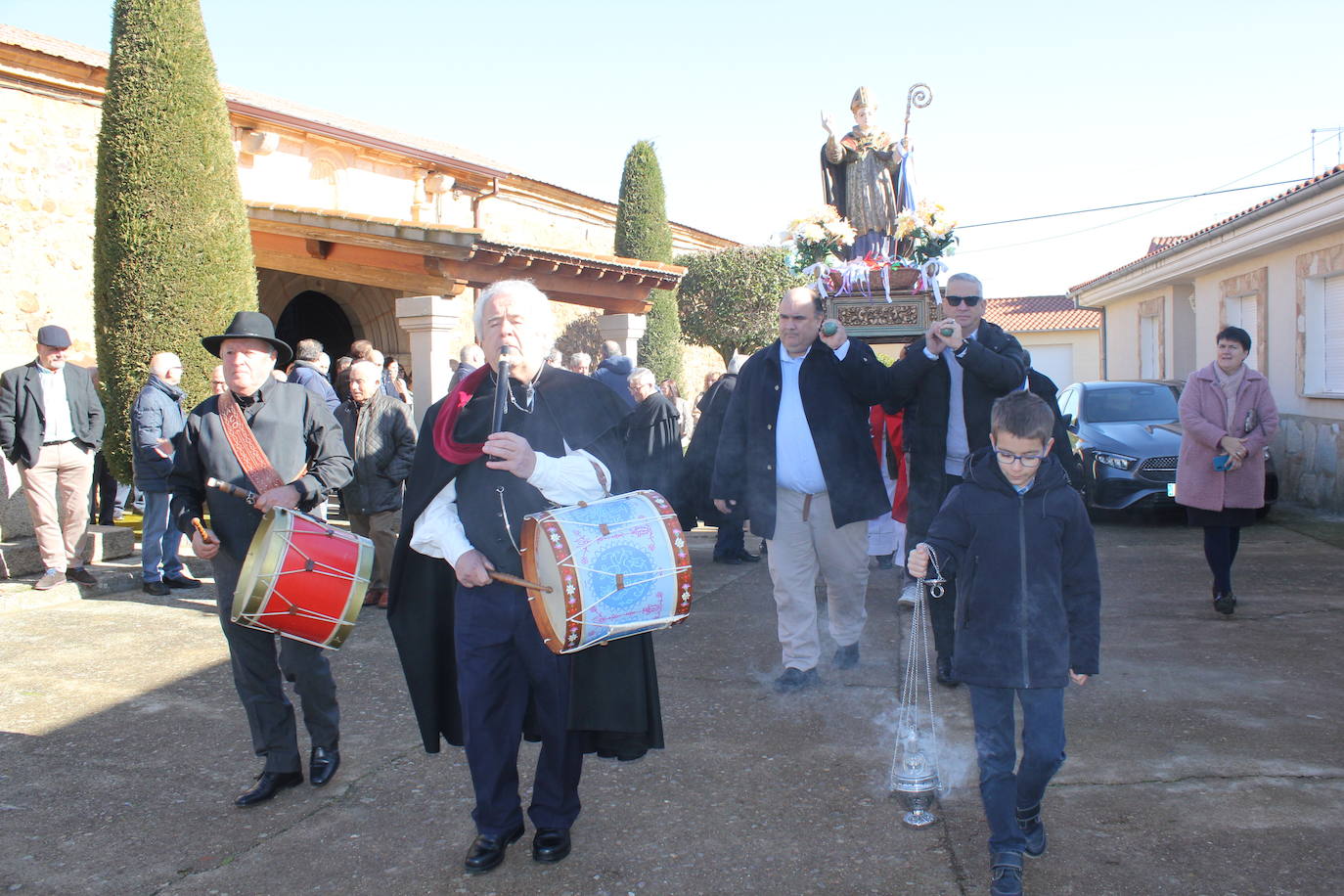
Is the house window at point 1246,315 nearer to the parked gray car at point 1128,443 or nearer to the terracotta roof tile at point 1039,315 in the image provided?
the parked gray car at point 1128,443

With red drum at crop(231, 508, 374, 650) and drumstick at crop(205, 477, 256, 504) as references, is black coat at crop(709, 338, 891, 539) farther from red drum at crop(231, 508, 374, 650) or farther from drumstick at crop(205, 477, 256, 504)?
drumstick at crop(205, 477, 256, 504)

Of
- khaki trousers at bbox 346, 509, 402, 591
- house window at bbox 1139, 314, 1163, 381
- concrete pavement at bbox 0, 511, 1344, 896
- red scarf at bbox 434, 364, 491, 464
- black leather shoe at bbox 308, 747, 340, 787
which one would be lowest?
concrete pavement at bbox 0, 511, 1344, 896

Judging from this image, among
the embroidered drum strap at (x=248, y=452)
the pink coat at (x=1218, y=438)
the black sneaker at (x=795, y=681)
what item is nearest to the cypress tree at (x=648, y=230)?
the pink coat at (x=1218, y=438)

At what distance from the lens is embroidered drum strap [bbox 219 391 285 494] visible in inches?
154

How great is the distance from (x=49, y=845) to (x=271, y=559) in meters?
1.18

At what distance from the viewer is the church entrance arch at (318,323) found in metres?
16.6

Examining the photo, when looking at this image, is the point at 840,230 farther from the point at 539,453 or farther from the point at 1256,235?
the point at 1256,235

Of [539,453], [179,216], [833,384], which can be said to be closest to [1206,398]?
[833,384]

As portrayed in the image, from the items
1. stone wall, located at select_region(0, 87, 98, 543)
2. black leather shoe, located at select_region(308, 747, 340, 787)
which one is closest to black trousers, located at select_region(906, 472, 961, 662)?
black leather shoe, located at select_region(308, 747, 340, 787)

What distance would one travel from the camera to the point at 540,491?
3.30 metres

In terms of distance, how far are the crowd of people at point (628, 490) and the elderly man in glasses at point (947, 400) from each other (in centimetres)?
1

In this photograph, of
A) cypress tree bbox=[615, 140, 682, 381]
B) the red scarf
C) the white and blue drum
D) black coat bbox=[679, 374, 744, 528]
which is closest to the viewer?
the white and blue drum

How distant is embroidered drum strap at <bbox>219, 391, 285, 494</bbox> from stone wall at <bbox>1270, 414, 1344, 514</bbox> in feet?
34.1

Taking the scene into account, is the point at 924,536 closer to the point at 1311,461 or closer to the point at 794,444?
the point at 794,444
